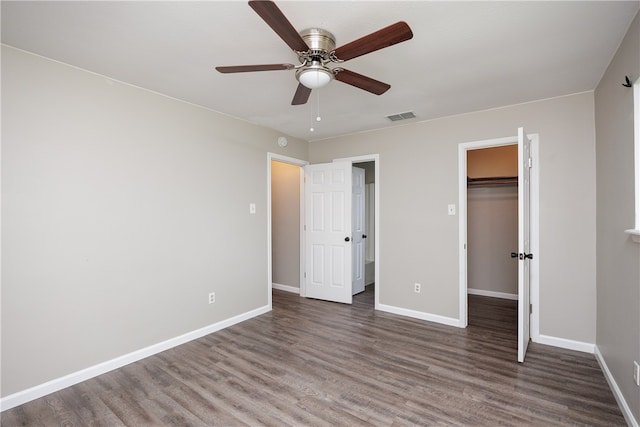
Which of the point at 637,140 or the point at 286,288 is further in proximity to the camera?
the point at 286,288

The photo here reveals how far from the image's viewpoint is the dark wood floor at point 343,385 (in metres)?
2.02

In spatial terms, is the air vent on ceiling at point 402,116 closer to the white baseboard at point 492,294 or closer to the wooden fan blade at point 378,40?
the wooden fan blade at point 378,40

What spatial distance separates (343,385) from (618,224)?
236 centimetres

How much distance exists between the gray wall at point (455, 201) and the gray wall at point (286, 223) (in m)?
0.63

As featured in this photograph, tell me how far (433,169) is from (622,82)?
1.87 meters

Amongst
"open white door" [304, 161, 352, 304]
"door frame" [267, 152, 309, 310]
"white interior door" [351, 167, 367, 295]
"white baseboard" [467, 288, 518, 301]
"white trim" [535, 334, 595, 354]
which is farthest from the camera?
"white interior door" [351, 167, 367, 295]

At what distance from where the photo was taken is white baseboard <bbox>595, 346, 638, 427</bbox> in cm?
189

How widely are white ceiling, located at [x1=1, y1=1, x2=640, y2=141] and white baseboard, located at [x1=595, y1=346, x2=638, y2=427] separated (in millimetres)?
2421

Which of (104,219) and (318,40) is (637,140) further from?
(104,219)

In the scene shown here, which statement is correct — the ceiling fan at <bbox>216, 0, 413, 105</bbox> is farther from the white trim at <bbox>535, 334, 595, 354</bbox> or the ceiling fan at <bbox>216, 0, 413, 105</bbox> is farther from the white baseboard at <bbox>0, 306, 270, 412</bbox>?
the white trim at <bbox>535, 334, 595, 354</bbox>

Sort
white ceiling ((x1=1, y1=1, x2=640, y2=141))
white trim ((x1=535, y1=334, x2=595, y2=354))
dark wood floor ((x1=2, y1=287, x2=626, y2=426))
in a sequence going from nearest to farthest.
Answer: white ceiling ((x1=1, y1=1, x2=640, y2=141)), dark wood floor ((x1=2, y1=287, x2=626, y2=426)), white trim ((x1=535, y1=334, x2=595, y2=354))

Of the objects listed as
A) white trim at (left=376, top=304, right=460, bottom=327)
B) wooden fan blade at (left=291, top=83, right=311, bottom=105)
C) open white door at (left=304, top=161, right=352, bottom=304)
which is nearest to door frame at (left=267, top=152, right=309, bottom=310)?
open white door at (left=304, top=161, right=352, bottom=304)

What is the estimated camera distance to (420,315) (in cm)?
388

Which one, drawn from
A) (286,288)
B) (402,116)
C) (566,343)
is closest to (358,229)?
(286,288)
